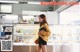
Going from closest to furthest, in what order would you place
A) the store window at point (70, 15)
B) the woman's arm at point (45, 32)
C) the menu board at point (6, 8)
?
1. the woman's arm at point (45, 32)
2. the store window at point (70, 15)
3. the menu board at point (6, 8)

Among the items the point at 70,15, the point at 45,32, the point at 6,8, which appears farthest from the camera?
the point at 6,8

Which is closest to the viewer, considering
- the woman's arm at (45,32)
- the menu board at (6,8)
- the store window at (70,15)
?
the woman's arm at (45,32)

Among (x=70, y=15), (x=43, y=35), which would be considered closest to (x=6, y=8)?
(x=70, y=15)

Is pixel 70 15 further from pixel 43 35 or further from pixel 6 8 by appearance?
pixel 6 8

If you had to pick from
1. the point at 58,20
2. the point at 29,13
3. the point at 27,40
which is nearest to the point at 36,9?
the point at 29,13

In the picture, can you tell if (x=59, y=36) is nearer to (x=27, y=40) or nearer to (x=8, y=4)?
(x=27, y=40)

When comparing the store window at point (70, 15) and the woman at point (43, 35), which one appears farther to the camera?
the store window at point (70, 15)

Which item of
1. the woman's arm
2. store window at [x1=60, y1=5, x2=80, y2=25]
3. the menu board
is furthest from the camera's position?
the menu board

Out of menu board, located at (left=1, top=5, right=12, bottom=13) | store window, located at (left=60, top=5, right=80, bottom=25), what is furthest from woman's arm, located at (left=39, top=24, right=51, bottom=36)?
menu board, located at (left=1, top=5, right=12, bottom=13)

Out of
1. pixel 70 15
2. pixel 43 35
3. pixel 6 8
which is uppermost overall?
pixel 6 8

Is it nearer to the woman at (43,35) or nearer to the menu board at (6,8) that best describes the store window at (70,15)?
the woman at (43,35)

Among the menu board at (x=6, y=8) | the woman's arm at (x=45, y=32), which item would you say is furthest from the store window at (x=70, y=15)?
the menu board at (x=6, y=8)

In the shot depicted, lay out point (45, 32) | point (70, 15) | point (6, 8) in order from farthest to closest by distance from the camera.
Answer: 1. point (6, 8)
2. point (70, 15)
3. point (45, 32)

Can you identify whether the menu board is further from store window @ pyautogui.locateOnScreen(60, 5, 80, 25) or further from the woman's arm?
the woman's arm
